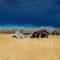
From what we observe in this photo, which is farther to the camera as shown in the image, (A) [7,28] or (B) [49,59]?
(A) [7,28]

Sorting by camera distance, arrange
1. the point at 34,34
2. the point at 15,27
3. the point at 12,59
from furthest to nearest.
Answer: the point at 15,27 → the point at 34,34 → the point at 12,59

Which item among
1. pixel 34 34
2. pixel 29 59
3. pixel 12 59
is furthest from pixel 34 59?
pixel 34 34

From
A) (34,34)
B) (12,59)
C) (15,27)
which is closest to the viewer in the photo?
(12,59)

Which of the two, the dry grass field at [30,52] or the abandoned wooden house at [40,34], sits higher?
the abandoned wooden house at [40,34]

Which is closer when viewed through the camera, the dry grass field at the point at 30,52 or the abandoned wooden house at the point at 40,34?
the dry grass field at the point at 30,52

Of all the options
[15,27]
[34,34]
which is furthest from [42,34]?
[15,27]

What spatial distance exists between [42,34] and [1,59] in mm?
28067

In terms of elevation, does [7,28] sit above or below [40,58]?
above

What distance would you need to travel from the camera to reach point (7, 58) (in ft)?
24.5

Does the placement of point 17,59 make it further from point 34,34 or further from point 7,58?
point 34,34

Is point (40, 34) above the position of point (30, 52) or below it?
above

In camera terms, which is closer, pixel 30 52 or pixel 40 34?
pixel 30 52

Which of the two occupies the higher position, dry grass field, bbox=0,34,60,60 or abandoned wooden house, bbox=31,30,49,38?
abandoned wooden house, bbox=31,30,49,38

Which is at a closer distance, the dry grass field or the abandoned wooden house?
the dry grass field
